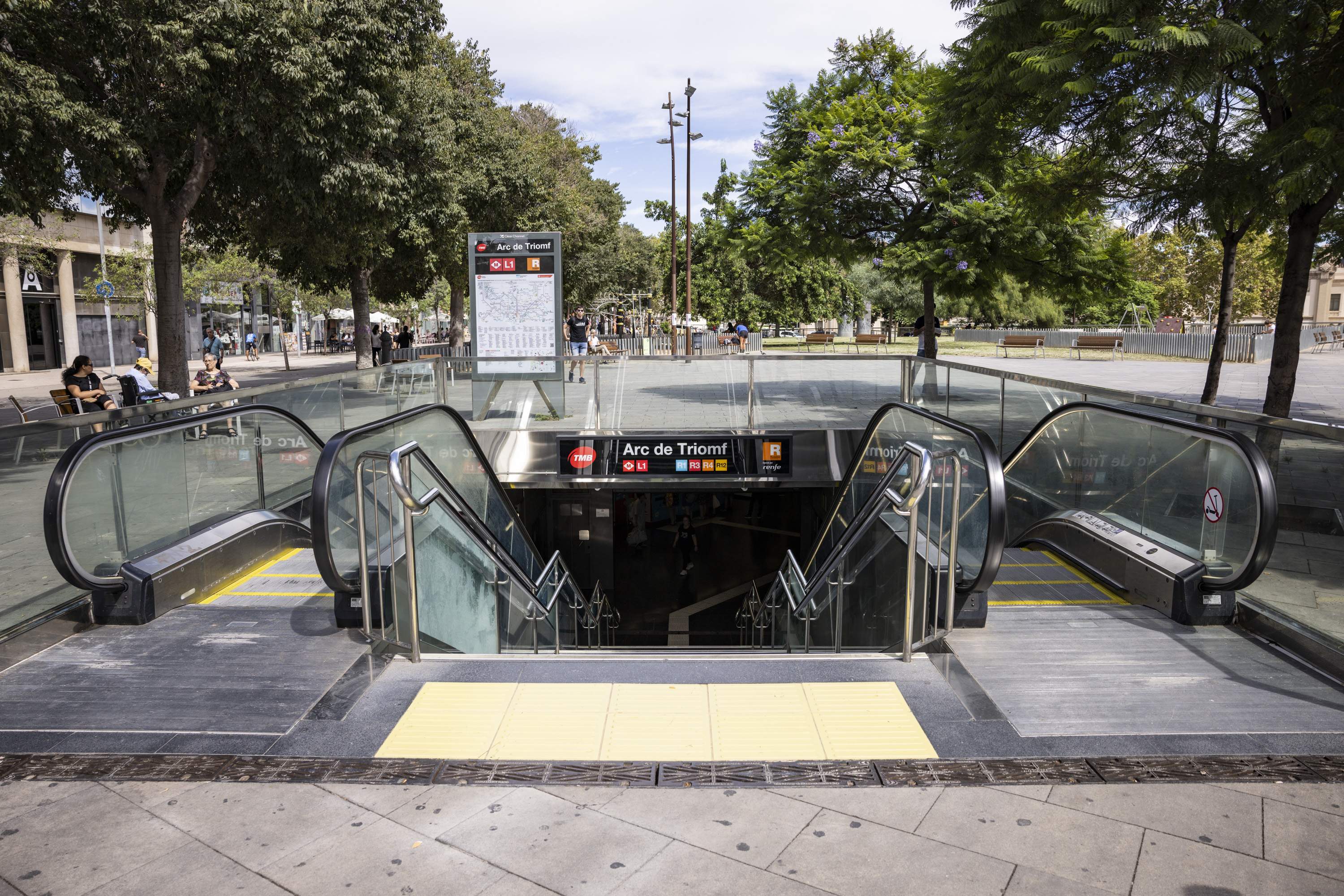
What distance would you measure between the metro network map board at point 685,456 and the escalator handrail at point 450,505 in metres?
4.21

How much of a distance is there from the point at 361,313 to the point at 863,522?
2195 centimetres

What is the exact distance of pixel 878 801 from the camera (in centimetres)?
351

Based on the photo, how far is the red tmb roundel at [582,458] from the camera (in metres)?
14.0

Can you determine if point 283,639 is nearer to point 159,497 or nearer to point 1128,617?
point 159,497

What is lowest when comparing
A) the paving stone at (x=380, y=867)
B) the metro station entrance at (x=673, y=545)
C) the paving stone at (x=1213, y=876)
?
the metro station entrance at (x=673, y=545)

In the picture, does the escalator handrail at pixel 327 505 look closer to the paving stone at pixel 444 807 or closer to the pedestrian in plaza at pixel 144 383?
the paving stone at pixel 444 807

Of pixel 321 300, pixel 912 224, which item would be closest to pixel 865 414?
pixel 912 224

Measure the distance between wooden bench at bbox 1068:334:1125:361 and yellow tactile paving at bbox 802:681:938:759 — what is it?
32789mm

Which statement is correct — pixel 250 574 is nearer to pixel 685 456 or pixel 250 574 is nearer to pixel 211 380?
pixel 685 456

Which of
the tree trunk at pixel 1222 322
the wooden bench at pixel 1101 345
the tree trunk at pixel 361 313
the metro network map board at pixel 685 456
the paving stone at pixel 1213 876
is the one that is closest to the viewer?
the paving stone at pixel 1213 876

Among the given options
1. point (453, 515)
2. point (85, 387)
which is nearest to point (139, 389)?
point (85, 387)

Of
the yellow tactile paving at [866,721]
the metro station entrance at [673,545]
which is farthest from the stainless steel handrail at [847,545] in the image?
the metro station entrance at [673,545]

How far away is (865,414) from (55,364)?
120ft

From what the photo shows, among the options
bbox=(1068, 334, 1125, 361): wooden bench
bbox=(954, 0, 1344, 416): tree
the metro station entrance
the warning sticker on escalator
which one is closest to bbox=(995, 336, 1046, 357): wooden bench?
bbox=(1068, 334, 1125, 361): wooden bench
